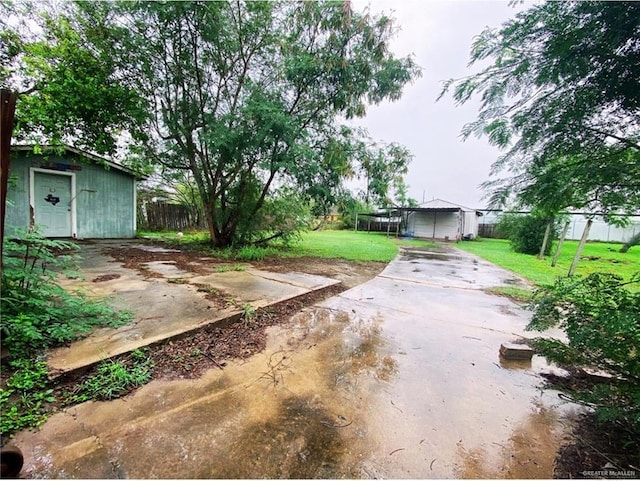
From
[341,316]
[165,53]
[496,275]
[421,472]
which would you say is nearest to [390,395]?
[421,472]

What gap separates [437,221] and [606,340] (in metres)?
20.0

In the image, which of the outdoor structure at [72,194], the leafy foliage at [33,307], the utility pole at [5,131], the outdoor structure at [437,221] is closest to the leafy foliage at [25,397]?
the leafy foliage at [33,307]

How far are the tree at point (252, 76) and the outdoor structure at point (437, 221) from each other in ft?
42.9

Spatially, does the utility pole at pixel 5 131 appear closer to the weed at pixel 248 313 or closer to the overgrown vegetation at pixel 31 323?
the overgrown vegetation at pixel 31 323

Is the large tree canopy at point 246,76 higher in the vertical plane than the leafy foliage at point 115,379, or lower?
higher

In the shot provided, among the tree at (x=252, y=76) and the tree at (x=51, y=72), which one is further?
the tree at (x=252, y=76)

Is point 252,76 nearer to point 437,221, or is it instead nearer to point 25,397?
point 25,397

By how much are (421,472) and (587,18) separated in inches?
103

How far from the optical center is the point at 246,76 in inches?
276

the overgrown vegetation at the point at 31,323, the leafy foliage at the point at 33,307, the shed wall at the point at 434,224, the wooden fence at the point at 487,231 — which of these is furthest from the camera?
the wooden fence at the point at 487,231

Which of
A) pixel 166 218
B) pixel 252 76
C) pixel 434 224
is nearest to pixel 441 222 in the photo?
pixel 434 224

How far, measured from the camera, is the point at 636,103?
1.57 meters

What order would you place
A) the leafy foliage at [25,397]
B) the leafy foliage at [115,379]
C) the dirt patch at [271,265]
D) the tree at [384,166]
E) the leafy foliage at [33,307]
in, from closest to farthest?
the leafy foliage at [25,397] < the leafy foliage at [115,379] < the leafy foliage at [33,307] < the dirt patch at [271,265] < the tree at [384,166]

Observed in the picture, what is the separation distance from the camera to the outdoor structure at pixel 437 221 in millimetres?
19045
